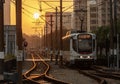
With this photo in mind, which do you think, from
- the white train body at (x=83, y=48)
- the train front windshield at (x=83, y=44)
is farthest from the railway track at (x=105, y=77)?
the train front windshield at (x=83, y=44)

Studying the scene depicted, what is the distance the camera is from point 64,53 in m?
50.7

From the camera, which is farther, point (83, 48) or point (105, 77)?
point (83, 48)

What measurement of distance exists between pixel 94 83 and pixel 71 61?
1780 centimetres

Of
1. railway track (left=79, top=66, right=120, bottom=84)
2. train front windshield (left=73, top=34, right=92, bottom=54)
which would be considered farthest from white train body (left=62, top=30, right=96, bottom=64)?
railway track (left=79, top=66, right=120, bottom=84)

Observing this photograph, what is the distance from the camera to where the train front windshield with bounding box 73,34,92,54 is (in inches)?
1734

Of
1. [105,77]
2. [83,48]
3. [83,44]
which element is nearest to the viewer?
[105,77]

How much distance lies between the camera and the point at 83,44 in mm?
44250

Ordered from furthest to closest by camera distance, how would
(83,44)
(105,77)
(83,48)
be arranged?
1. (83,44)
2. (83,48)
3. (105,77)

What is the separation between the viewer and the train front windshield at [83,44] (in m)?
44.0

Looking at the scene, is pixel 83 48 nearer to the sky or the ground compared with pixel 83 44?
nearer to the ground

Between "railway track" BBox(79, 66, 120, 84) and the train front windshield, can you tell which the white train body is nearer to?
the train front windshield

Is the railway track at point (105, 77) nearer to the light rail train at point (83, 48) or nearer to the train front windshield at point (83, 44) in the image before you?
the light rail train at point (83, 48)

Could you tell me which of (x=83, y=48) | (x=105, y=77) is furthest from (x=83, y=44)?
(x=105, y=77)

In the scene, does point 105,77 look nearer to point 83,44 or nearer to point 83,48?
point 83,48
